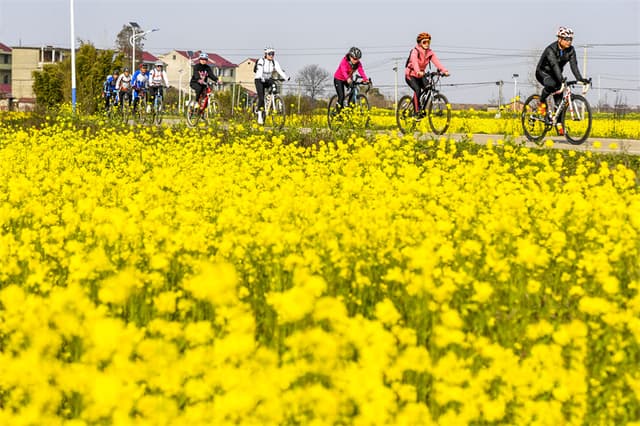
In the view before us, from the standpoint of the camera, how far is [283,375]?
3014 mm

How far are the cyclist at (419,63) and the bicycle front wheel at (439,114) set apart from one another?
28cm

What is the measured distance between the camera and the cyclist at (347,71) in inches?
572

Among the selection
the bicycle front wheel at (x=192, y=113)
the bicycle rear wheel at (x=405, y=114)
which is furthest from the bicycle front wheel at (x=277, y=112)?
the bicycle rear wheel at (x=405, y=114)

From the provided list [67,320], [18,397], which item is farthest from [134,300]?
[18,397]

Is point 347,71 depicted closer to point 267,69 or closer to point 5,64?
point 267,69

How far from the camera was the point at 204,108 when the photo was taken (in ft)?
57.4

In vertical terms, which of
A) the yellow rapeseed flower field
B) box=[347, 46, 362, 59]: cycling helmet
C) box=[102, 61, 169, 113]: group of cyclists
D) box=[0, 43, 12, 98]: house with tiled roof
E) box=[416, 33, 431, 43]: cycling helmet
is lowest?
the yellow rapeseed flower field

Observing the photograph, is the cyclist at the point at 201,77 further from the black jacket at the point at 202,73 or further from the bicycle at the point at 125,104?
the bicycle at the point at 125,104

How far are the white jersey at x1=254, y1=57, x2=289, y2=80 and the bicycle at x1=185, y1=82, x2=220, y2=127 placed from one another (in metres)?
1.91

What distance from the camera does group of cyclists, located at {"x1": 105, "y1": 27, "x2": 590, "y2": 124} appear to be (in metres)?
11.9

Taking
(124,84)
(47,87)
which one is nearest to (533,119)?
(124,84)

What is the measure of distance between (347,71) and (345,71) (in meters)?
0.04

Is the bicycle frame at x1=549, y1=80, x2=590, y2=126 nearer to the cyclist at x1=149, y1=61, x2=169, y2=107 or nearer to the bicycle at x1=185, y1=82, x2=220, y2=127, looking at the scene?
the bicycle at x1=185, y1=82, x2=220, y2=127

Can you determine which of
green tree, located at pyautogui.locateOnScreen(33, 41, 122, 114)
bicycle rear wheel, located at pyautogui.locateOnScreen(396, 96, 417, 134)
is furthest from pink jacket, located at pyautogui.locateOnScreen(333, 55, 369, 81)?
green tree, located at pyautogui.locateOnScreen(33, 41, 122, 114)
